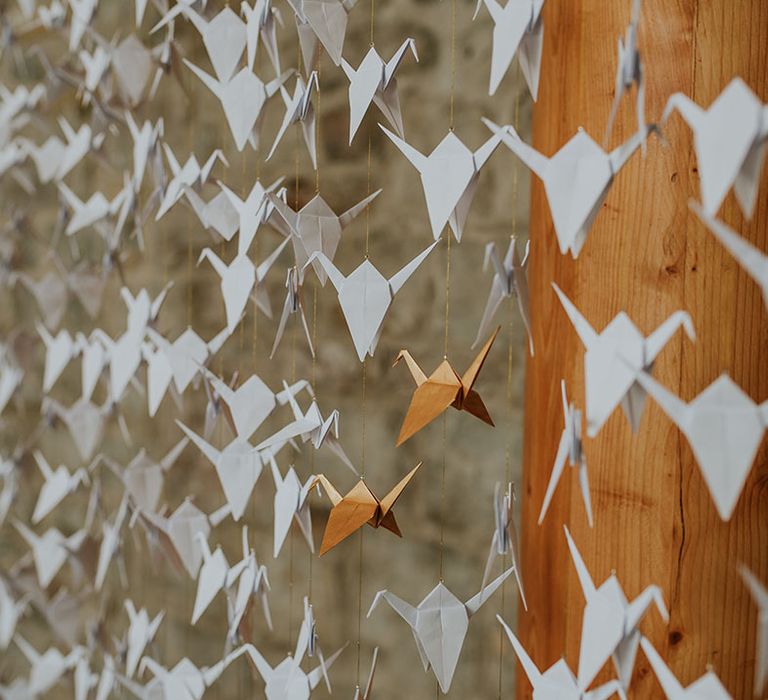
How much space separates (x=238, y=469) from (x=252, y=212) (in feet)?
0.93

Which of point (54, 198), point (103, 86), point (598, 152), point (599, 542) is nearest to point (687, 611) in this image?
point (599, 542)

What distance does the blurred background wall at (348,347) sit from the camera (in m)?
1.07

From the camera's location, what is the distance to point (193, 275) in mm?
1352

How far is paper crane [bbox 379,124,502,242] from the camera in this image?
2.48 ft

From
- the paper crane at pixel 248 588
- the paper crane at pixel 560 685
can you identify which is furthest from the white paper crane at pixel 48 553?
the paper crane at pixel 560 685

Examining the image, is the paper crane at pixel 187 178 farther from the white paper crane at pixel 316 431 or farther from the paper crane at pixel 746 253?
the paper crane at pixel 746 253

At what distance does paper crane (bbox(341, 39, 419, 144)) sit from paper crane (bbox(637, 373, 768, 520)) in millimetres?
358

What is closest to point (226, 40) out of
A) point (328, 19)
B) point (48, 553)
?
point (328, 19)

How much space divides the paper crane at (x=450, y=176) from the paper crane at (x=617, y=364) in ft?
0.46

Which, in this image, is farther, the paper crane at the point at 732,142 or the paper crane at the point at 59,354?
the paper crane at the point at 59,354

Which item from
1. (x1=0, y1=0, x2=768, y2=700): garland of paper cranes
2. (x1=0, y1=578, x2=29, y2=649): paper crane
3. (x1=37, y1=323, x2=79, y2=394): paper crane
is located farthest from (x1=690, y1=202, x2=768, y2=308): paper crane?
(x1=0, y1=578, x2=29, y2=649): paper crane

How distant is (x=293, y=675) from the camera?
94 centimetres

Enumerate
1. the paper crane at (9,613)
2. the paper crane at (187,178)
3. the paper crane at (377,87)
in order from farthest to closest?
the paper crane at (9,613) < the paper crane at (187,178) < the paper crane at (377,87)

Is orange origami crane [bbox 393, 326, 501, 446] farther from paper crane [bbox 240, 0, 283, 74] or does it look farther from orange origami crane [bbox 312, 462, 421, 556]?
paper crane [bbox 240, 0, 283, 74]
